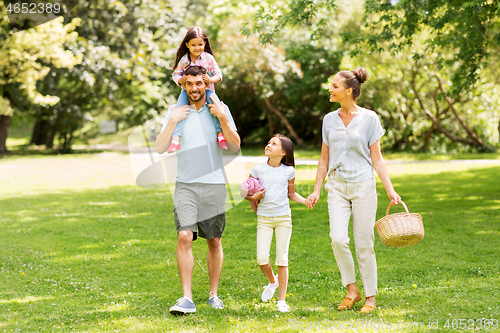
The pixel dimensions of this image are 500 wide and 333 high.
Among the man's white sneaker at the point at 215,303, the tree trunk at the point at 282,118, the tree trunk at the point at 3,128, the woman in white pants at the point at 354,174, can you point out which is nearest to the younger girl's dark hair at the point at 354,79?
the woman in white pants at the point at 354,174

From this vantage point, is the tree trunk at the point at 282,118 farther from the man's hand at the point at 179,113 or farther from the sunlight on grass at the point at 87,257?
the man's hand at the point at 179,113

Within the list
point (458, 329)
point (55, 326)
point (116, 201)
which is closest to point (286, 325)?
point (458, 329)

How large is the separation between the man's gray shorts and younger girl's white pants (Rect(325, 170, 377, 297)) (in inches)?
39.6

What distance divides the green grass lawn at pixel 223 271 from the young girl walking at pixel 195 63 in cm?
160

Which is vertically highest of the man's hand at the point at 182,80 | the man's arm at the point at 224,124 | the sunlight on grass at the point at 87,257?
the man's hand at the point at 182,80

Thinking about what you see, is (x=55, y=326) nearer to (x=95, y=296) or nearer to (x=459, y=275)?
(x=95, y=296)

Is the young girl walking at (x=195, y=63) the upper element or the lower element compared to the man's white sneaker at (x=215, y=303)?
upper

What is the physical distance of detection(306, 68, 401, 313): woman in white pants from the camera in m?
4.20

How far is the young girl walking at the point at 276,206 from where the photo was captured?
4.46m

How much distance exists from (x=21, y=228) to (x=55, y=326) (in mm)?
4890

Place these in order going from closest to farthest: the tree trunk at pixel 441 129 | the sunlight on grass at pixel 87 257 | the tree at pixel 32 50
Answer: the sunlight on grass at pixel 87 257 < the tree at pixel 32 50 < the tree trunk at pixel 441 129

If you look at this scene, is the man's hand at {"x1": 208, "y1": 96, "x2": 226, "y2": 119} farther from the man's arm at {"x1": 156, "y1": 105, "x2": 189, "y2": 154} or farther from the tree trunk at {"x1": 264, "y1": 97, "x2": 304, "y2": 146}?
the tree trunk at {"x1": 264, "y1": 97, "x2": 304, "y2": 146}

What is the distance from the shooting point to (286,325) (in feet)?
13.2

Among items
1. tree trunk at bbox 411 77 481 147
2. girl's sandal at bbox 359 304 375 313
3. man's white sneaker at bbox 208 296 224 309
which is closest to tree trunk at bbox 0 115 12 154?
tree trunk at bbox 411 77 481 147
